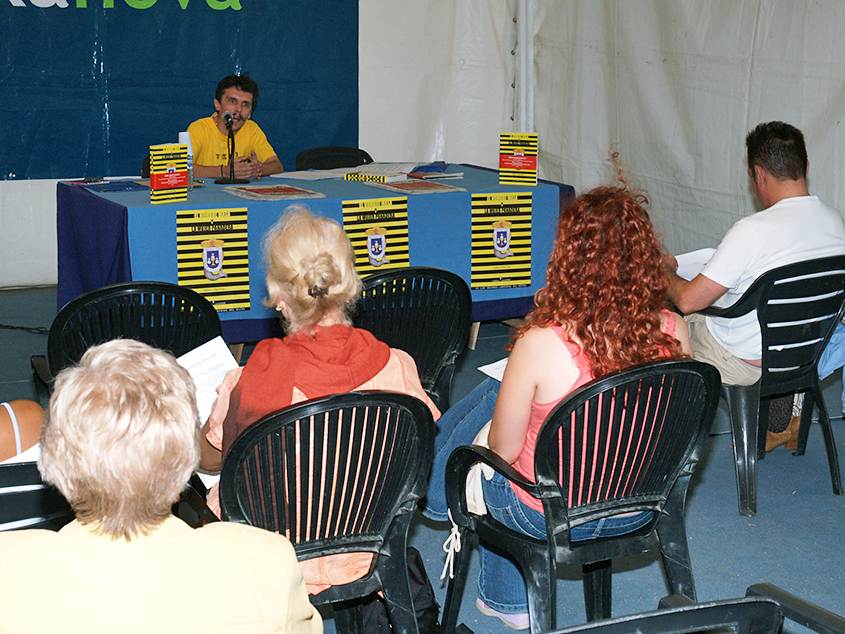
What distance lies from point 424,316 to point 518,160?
5.35 feet

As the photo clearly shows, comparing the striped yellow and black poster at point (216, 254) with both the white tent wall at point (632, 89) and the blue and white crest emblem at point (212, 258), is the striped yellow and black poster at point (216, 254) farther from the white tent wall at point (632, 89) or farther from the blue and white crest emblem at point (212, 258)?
the white tent wall at point (632, 89)

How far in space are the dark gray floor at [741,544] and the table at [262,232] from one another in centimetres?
112

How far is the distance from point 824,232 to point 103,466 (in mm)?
2471

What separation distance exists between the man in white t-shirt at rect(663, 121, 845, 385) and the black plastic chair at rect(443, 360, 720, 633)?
1019 mm

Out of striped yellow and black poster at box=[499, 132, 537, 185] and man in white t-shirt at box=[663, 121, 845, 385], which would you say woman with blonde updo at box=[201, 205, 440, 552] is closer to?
man in white t-shirt at box=[663, 121, 845, 385]

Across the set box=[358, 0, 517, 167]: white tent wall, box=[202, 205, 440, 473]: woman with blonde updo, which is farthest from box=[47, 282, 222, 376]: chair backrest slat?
box=[358, 0, 517, 167]: white tent wall

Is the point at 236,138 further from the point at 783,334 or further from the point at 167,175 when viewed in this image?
the point at 783,334

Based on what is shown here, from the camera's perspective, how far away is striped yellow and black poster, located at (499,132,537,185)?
3838mm

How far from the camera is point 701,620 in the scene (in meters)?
0.94

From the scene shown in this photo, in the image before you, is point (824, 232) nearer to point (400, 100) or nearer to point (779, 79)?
point (779, 79)

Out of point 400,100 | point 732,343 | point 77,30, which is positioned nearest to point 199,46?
point 77,30

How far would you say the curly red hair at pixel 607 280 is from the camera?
164 cm

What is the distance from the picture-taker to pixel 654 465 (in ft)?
5.60

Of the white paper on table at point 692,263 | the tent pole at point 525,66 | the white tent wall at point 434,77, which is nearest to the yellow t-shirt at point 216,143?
the white tent wall at point 434,77
